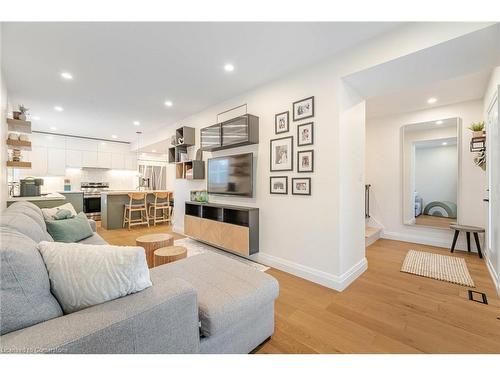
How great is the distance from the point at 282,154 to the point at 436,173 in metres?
3.63

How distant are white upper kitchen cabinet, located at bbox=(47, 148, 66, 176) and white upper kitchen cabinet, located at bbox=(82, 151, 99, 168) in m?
0.48

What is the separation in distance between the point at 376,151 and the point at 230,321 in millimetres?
4567

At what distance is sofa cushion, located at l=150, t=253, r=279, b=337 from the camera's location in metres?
Answer: 1.17

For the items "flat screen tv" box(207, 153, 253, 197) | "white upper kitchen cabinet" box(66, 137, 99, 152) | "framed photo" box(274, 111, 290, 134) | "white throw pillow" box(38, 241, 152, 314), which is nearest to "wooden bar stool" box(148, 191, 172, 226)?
"flat screen tv" box(207, 153, 253, 197)

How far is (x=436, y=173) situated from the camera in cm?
432

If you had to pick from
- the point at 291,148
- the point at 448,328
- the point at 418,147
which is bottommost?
the point at 448,328

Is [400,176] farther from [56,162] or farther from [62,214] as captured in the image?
[56,162]

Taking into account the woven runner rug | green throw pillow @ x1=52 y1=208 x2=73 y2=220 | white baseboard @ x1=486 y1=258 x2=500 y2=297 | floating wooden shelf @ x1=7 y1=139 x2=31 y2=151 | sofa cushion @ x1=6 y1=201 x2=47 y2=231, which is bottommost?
the woven runner rug

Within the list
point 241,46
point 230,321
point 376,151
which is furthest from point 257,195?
point 376,151

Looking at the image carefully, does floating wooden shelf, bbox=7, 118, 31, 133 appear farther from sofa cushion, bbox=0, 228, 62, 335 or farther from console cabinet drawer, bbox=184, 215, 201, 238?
sofa cushion, bbox=0, 228, 62, 335

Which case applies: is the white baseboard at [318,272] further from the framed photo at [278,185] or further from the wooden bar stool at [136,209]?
the wooden bar stool at [136,209]

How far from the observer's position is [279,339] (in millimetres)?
1569

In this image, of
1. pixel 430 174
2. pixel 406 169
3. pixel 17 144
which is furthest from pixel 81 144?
pixel 430 174
